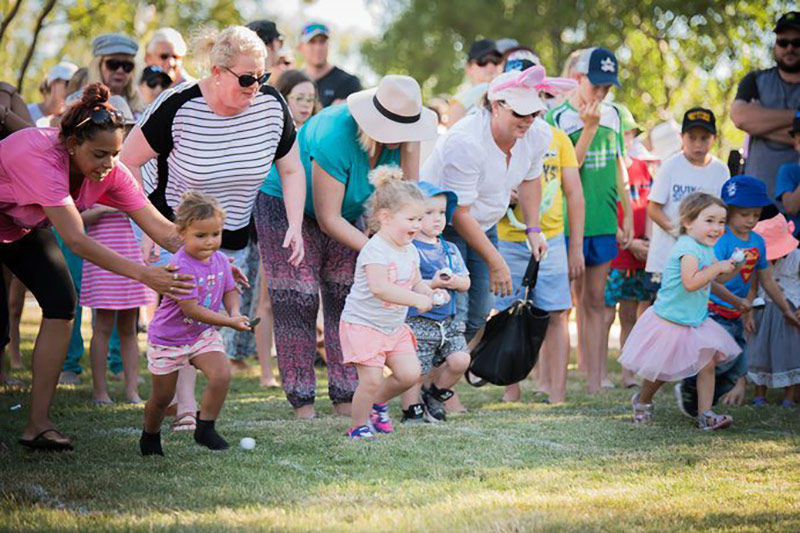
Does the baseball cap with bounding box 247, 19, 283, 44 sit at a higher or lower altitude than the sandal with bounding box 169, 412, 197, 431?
higher

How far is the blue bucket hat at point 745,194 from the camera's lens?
295 inches

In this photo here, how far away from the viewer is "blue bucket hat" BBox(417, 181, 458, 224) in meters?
6.56

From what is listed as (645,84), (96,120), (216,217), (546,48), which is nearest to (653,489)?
(216,217)

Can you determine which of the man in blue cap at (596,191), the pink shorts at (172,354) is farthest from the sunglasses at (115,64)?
the pink shorts at (172,354)

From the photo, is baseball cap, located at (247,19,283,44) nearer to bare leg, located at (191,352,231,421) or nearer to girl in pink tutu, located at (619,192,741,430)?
girl in pink tutu, located at (619,192,741,430)

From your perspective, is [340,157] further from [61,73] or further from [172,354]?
[61,73]

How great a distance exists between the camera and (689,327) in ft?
23.1

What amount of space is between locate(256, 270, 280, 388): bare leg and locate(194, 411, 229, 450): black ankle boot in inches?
116

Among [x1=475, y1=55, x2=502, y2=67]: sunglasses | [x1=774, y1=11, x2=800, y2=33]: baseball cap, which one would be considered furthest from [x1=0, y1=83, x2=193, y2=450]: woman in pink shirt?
[x1=475, y1=55, x2=502, y2=67]: sunglasses

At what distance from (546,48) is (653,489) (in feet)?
92.2

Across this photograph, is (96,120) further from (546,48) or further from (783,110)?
(546,48)

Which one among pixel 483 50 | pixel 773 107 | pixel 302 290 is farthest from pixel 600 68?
pixel 302 290

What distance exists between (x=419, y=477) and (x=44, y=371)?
1.99 metres

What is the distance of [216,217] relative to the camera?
564 centimetres
